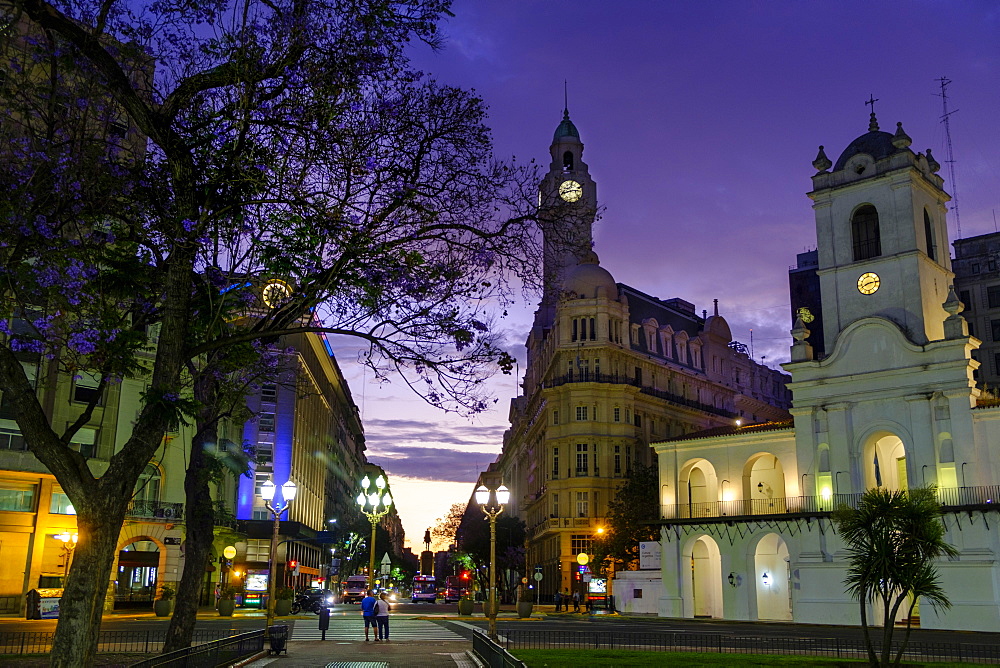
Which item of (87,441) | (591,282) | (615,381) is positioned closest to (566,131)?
(591,282)

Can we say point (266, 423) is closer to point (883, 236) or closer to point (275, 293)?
point (883, 236)

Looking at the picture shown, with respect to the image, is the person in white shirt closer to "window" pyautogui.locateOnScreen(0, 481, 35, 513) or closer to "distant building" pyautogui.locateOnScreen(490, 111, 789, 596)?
"window" pyautogui.locateOnScreen(0, 481, 35, 513)

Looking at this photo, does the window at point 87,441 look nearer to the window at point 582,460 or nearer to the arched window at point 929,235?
the window at point 582,460

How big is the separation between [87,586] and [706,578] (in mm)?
53367

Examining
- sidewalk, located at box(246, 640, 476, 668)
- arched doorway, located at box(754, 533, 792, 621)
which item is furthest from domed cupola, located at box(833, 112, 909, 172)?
sidewalk, located at box(246, 640, 476, 668)

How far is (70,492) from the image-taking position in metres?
11.2

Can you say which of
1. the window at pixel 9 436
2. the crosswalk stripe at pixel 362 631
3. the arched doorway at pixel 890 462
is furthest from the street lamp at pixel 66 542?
the arched doorway at pixel 890 462

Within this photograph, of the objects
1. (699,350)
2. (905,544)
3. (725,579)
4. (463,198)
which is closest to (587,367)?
(699,350)

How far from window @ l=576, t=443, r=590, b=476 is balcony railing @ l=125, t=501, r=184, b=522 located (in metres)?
34.5

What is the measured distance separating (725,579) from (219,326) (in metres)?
46.0

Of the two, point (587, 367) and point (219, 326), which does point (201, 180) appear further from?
point (587, 367)

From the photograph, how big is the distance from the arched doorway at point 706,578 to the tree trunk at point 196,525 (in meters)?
41.0

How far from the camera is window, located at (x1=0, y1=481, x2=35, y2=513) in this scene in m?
46.8

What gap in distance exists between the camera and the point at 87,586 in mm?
10961
